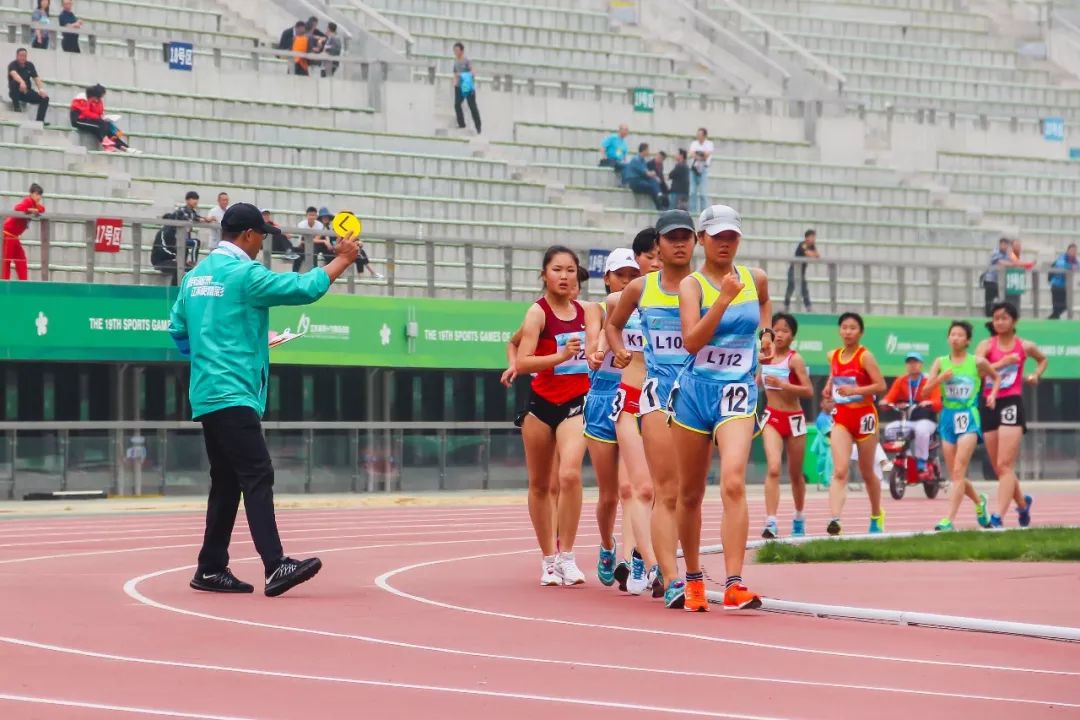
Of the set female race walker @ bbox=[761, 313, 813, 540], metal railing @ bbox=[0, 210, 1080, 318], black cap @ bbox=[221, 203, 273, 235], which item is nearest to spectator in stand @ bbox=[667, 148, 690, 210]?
metal railing @ bbox=[0, 210, 1080, 318]

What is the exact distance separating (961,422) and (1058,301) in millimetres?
16174

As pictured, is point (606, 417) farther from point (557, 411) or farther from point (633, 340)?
point (633, 340)

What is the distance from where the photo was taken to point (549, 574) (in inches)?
543

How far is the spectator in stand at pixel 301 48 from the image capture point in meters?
37.8

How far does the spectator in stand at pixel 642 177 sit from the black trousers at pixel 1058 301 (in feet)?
21.7

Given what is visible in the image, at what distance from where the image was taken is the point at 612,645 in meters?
10.0

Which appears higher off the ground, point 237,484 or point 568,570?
point 237,484

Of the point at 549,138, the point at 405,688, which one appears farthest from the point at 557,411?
the point at 549,138

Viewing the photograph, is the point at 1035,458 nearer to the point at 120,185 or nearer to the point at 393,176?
the point at 393,176

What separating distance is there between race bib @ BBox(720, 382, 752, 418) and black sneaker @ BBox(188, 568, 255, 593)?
314cm

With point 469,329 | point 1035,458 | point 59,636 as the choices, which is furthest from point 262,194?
point 59,636

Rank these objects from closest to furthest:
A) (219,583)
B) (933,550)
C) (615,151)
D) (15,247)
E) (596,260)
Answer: (219,583)
(933,550)
(15,247)
(596,260)
(615,151)

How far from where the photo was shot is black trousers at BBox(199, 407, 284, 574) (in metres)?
12.8

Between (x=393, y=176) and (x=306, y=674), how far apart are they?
86.8 feet
